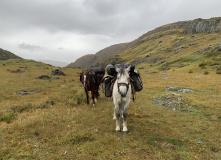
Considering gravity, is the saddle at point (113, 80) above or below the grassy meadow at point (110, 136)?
above

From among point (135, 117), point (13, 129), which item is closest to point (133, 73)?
point (135, 117)

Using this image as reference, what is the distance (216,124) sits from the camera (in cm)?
659

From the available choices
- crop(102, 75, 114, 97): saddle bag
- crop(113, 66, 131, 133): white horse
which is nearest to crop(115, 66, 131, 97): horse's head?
crop(113, 66, 131, 133): white horse

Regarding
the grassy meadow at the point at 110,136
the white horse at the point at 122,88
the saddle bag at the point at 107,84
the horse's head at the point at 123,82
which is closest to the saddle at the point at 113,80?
the saddle bag at the point at 107,84

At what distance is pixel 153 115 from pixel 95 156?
5.32 metres

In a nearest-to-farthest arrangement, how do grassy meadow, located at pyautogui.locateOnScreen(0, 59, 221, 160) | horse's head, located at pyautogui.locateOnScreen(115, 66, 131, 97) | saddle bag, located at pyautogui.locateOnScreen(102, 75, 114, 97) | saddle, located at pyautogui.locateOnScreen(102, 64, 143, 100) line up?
grassy meadow, located at pyautogui.locateOnScreen(0, 59, 221, 160) < horse's head, located at pyautogui.locateOnScreen(115, 66, 131, 97) < saddle, located at pyautogui.locateOnScreen(102, 64, 143, 100) < saddle bag, located at pyautogui.locateOnScreen(102, 75, 114, 97)

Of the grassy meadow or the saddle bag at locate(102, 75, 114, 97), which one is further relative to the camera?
the saddle bag at locate(102, 75, 114, 97)

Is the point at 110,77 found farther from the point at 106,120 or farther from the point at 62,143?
the point at 62,143

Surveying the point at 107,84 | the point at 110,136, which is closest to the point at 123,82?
the point at 107,84

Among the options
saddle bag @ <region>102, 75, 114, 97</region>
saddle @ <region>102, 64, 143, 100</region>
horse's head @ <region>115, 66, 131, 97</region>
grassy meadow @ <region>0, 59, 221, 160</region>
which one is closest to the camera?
grassy meadow @ <region>0, 59, 221, 160</region>

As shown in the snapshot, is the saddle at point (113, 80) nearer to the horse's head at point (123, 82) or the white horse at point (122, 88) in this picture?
the white horse at point (122, 88)

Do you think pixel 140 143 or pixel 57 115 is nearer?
pixel 140 143

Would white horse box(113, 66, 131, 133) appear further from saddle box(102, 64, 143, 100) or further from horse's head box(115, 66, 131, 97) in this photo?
saddle box(102, 64, 143, 100)

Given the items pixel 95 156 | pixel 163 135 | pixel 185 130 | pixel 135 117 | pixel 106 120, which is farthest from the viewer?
pixel 135 117
